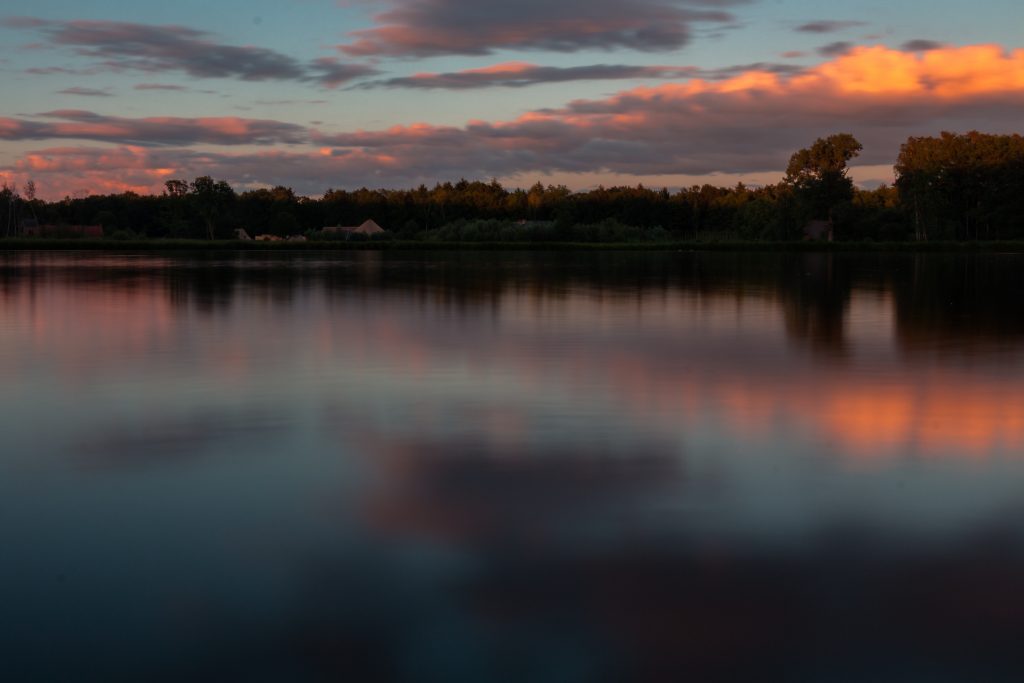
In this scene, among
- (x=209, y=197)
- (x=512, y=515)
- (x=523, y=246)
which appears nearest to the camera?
(x=512, y=515)

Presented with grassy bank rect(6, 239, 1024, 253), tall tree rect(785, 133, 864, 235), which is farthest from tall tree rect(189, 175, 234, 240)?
tall tree rect(785, 133, 864, 235)

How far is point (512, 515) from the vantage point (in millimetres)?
6352

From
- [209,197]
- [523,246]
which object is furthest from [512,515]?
[209,197]

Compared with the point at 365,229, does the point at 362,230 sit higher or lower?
lower

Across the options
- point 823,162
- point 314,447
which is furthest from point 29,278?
point 823,162

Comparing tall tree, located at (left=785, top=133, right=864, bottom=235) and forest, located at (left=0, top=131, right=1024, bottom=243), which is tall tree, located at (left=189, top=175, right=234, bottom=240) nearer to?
forest, located at (left=0, top=131, right=1024, bottom=243)

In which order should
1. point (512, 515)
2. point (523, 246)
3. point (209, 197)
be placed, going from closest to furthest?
point (512, 515) < point (523, 246) < point (209, 197)

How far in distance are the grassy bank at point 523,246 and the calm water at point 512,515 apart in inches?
3231

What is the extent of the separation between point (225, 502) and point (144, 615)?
6.34 feet

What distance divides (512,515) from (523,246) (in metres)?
94.8

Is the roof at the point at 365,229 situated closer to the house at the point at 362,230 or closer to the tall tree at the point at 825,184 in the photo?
the house at the point at 362,230

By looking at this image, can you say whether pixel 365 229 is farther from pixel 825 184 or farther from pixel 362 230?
pixel 825 184

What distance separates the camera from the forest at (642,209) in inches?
4321

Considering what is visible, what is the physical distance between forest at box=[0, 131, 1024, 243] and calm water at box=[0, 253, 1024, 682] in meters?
99.4
